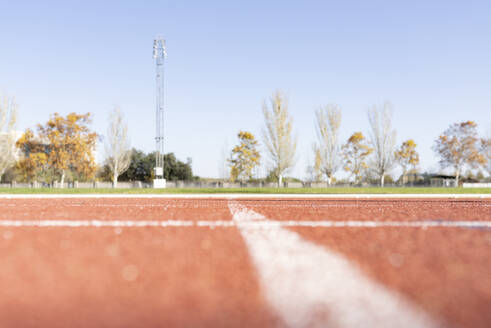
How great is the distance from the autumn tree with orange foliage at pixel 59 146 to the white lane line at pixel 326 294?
32.7 m

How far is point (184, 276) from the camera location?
1311 millimetres

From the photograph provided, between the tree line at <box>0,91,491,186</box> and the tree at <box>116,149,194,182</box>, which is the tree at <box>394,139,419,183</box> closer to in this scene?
the tree line at <box>0,91,491,186</box>

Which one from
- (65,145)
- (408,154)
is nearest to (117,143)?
(65,145)

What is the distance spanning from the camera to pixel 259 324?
0.87 m

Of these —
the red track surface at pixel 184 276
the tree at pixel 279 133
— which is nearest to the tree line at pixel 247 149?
the tree at pixel 279 133

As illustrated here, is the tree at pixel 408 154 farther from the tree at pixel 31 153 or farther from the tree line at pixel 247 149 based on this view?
the tree at pixel 31 153

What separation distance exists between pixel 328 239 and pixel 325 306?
117 centimetres

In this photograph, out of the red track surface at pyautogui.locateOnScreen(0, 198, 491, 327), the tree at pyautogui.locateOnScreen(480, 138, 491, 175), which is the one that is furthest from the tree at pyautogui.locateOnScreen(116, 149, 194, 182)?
the red track surface at pyautogui.locateOnScreen(0, 198, 491, 327)

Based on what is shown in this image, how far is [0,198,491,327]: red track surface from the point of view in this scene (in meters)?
0.94

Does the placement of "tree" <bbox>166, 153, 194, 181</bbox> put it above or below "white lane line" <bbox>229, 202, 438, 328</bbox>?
above

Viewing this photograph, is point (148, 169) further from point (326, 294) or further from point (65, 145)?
point (326, 294)

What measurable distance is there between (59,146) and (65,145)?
1.47 ft

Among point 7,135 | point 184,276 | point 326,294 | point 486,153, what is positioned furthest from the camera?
point 486,153

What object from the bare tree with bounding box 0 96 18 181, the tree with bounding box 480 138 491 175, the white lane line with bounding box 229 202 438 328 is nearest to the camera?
the white lane line with bounding box 229 202 438 328
